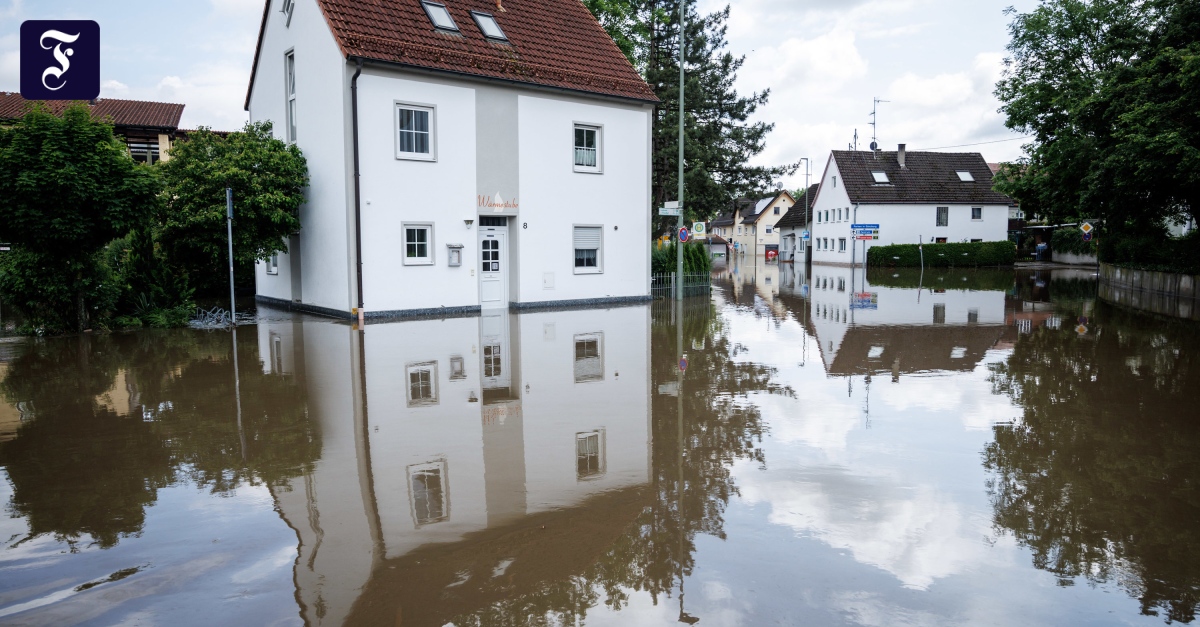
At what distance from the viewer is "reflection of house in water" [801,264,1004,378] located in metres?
12.9

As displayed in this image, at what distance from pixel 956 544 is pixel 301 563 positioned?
13.6 feet

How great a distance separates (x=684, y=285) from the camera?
26734 mm

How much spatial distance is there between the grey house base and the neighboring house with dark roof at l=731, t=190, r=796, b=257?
87999 millimetres

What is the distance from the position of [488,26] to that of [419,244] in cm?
647

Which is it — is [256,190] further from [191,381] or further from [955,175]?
[955,175]

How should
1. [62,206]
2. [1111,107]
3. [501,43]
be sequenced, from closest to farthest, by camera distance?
[62,206] → [501,43] → [1111,107]

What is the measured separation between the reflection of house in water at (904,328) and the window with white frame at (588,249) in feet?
20.0

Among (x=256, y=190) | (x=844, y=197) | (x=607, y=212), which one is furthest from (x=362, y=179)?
(x=844, y=197)

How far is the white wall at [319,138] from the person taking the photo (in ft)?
60.7

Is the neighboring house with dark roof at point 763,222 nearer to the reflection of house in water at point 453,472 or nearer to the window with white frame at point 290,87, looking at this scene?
the window with white frame at point 290,87

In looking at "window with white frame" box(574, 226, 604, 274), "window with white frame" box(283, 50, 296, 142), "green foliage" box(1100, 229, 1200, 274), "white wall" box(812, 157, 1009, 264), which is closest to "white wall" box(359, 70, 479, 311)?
"window with white frame" box(574, 226, 604, 274)

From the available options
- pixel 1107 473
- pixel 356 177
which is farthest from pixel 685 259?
pixel 1107 473

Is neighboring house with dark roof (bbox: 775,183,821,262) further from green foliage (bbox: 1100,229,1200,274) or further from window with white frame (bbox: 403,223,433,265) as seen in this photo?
window with white frame (bbox: 403,223,433,265)

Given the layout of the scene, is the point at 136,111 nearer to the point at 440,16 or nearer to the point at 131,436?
the point at 440,16
